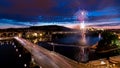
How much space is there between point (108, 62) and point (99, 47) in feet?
174

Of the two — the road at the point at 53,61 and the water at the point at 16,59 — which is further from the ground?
the road at the point at 53,61

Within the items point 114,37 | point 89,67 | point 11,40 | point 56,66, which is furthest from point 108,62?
point 11,40

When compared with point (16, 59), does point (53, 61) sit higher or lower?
higher

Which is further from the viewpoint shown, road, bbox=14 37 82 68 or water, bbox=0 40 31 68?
water, bbox=0 40 31 68

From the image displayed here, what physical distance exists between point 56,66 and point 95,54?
4494 centimetres

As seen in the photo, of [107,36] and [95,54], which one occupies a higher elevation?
[107,36]

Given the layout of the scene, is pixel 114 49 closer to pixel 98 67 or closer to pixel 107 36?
pixel 107 36

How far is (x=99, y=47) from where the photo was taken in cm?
8131

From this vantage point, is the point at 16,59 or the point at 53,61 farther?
the point at 16,59

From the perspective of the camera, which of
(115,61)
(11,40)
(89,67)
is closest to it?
(115,61)

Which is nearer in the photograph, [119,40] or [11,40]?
[119,40]

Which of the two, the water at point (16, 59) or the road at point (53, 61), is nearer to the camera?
the road at point (53, 61)

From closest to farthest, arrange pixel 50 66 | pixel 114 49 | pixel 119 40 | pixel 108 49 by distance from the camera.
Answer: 1. pixel 50 66
2. pixel 114 49
3. pixel 108 49
4. pixel 119 40

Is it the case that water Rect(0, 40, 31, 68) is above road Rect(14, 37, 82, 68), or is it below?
below
